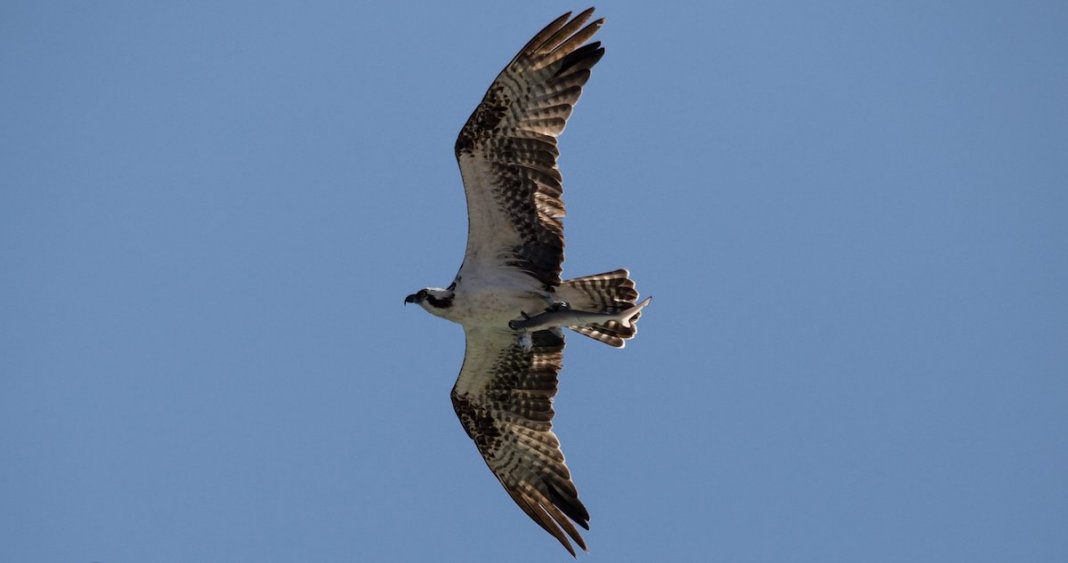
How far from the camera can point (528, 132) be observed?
46.2 ft

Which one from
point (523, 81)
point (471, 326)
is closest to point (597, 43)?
point (523, 81)

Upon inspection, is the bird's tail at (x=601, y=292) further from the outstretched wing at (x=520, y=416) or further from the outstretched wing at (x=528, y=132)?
the outstretched wing at (x=528, y=132)

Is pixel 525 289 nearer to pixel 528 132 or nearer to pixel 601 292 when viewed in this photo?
pixel 601 292

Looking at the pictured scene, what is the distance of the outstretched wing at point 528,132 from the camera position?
14.1 m

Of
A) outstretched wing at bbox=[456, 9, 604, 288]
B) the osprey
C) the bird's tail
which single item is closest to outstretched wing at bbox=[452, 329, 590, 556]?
the osprey

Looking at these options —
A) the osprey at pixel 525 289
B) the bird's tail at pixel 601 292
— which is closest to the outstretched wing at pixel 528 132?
the osprey at pixel 525 289

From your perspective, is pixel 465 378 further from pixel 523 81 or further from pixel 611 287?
pixel 523 81

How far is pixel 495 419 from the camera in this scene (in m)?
15.5

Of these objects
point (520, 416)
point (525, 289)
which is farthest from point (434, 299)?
point (520, 416)

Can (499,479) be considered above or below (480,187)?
below

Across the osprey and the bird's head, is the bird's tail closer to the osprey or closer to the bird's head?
the osprey

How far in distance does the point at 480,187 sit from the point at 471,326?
1489 mm

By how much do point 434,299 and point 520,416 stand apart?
6.07 feet

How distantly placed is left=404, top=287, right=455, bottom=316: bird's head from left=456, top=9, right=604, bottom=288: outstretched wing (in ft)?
2.55
